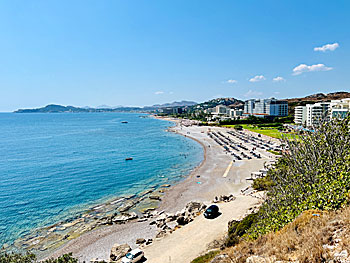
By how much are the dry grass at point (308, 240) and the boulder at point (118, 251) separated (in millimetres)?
11751

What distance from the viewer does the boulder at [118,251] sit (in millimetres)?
16152

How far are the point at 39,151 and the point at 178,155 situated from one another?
39208 mm

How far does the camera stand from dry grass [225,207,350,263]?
5.39m

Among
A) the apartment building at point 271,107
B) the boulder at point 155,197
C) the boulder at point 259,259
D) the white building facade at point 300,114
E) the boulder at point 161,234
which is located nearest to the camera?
the boulder at point 259,259

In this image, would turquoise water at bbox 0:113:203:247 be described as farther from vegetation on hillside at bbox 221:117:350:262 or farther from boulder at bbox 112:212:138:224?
vegetation on hillside at bbox 221:117:350:262

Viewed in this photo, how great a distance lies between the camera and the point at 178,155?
5291 centimetres

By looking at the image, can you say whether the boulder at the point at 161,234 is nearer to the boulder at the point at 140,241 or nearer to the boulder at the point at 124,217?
the boulder at the point at 140,241

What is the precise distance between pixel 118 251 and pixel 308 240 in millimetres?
14874

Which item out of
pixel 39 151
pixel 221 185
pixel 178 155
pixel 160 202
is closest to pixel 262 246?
pixel 160 202

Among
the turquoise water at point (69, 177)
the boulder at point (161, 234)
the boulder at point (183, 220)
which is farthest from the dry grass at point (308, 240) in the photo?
the turquoise water at point (69, 177)

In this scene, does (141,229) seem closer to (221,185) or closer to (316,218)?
(221,185)

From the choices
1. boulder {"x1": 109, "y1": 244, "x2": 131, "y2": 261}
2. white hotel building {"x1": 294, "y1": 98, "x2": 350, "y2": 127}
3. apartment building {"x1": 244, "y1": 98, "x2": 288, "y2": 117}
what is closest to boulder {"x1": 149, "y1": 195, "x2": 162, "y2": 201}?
boulder {"x1": 109, "y1": 244, "x2": 131, "y2": 261}

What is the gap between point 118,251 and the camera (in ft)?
54.5

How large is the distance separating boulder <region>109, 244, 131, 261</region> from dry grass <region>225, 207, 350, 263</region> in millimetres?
11751
